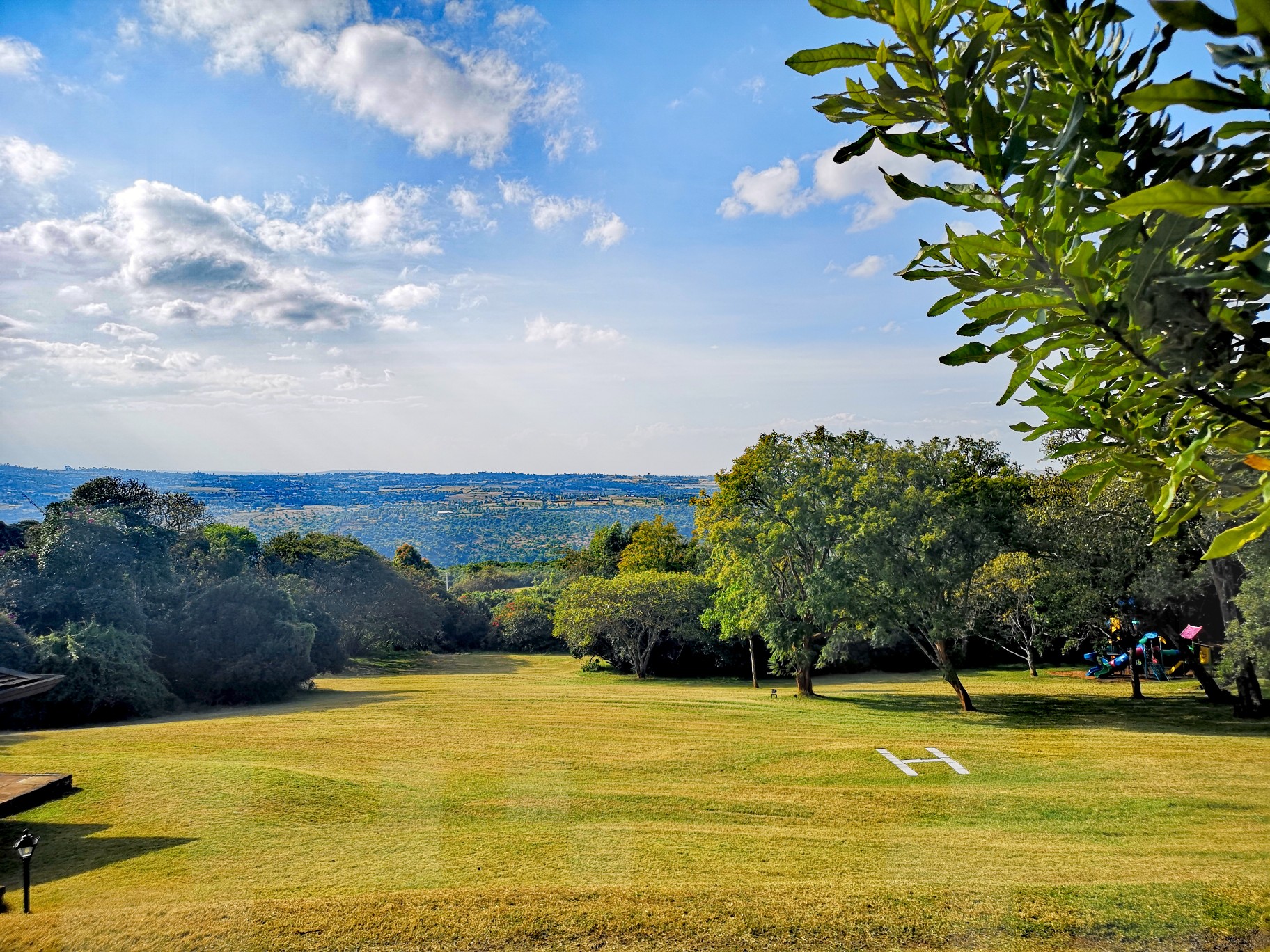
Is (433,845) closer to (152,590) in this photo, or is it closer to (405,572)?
(152,590)

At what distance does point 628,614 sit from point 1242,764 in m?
18.7

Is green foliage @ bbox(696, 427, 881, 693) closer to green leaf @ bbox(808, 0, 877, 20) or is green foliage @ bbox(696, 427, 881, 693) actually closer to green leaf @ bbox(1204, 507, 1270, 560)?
green leaf @ bbox(1204, 507, 1270, 560)

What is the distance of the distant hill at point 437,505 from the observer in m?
49.7

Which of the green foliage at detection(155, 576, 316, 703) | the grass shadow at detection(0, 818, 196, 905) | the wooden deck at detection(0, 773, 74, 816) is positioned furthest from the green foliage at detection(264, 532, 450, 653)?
the grass shadow at detection(0, 818, 196, 905)

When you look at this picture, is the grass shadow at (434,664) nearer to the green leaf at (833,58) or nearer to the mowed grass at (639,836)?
the mowed grass at (639,836)

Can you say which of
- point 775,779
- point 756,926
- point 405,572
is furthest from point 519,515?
point 756,926

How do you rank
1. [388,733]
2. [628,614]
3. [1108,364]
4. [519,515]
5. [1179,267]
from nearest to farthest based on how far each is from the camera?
1. [1179,267]
2. [1108,364]
3. [388,733]
4. [628,614]
5. [519,515]

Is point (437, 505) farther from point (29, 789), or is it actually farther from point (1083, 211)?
point (1083, 211)

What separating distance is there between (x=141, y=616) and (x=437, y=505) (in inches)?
2185

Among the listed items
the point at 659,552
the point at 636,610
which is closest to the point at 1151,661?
the point at 636,610

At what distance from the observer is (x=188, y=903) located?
5.70 metres

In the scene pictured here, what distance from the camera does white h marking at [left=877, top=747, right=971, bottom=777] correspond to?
11.0 metres

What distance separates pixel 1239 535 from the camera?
4.43 ft

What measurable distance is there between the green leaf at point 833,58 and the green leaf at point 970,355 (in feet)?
1.95
